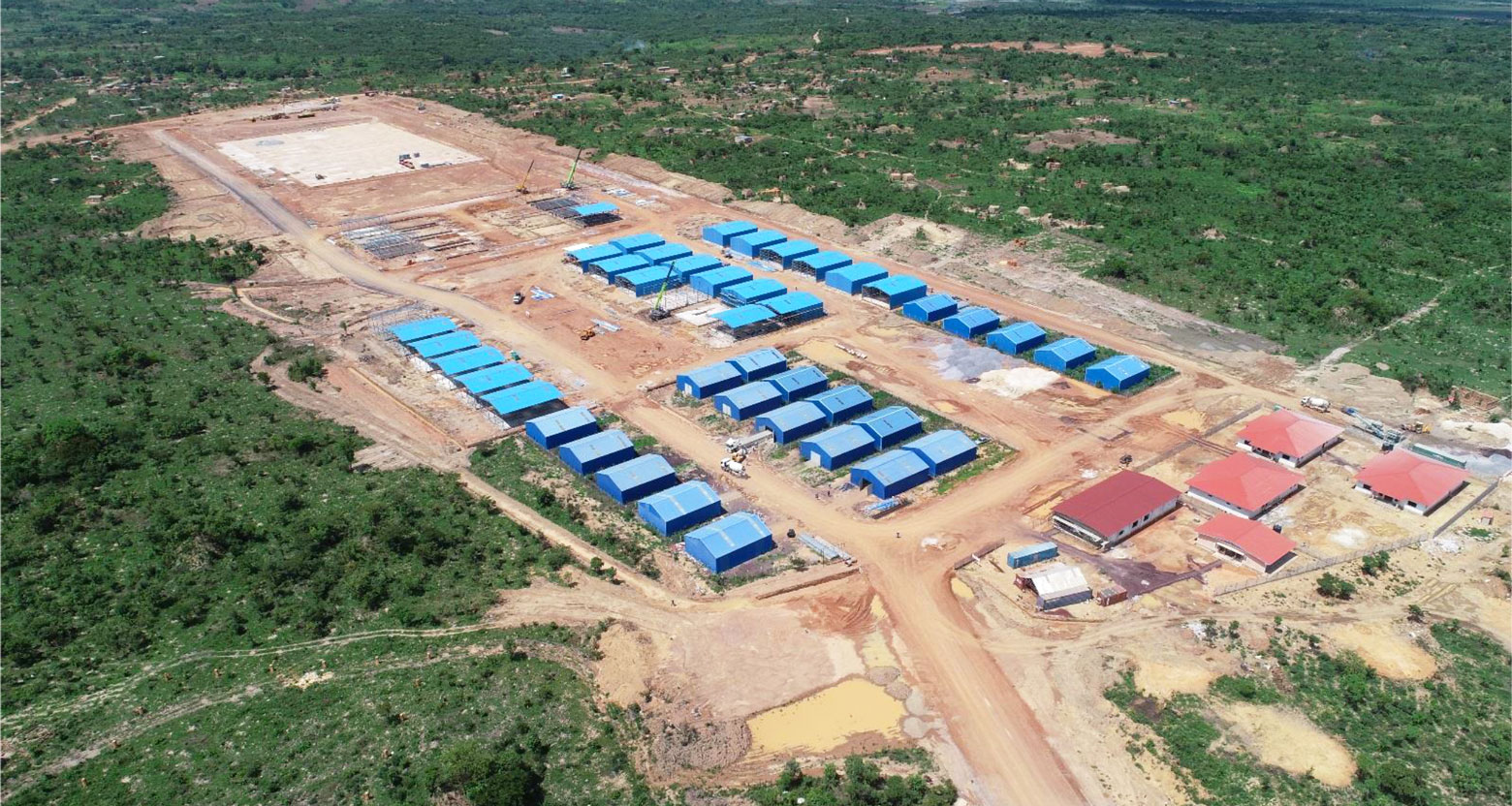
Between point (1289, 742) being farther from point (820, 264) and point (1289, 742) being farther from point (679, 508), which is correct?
point (820, 264)

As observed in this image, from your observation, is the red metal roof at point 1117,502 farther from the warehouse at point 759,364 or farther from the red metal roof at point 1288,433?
the warehouse at point 759,364

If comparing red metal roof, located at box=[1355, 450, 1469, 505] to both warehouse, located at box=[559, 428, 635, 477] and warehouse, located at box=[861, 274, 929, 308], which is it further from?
warehouse, located at box=[559, 428, 635, 477]

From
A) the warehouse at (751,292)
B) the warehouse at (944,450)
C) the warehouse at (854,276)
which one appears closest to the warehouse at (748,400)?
the warehouse at (944,450)

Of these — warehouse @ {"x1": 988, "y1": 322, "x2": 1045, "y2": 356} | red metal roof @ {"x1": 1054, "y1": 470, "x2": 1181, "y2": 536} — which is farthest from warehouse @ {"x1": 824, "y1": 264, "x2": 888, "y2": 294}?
red metal roof @ {"x1": 1054, "y1": 470, "x2": 1181, "y2": 536}

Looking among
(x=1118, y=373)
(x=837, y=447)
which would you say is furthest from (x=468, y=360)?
(x=1118, y=373)

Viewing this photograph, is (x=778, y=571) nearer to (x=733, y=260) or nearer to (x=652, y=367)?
(x=652, y=367)
